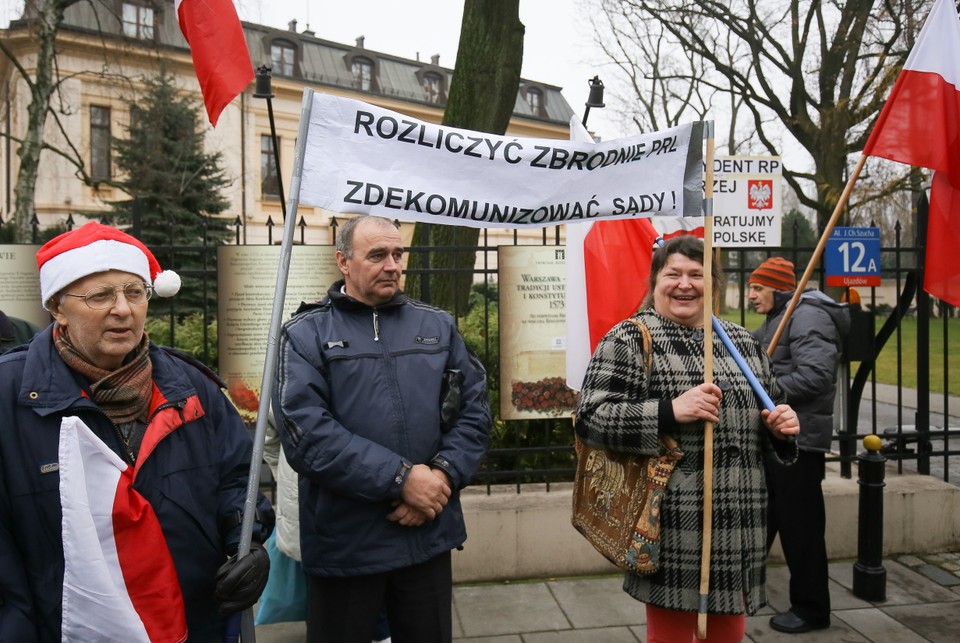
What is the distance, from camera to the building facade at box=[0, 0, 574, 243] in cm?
2534

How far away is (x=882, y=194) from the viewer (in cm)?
1568

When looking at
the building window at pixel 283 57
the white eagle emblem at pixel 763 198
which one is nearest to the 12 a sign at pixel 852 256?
the white eagle emblem at pixel 763 198

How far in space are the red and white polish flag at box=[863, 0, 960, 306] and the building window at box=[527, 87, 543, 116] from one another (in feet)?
146

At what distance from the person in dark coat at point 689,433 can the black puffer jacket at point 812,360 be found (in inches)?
50.3

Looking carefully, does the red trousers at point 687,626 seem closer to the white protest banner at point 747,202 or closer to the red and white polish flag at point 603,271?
the red and white polish flag at point 603,271

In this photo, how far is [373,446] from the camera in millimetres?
2504

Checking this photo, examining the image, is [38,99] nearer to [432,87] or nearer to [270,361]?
[270,361]

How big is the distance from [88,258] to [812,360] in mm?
3319

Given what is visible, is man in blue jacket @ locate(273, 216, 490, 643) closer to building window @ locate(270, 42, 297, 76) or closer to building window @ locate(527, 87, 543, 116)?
building window @ locate(270, 42, 297, 76)

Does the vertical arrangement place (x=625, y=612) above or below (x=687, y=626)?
below

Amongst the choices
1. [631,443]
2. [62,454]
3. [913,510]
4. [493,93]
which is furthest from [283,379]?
[493,93]

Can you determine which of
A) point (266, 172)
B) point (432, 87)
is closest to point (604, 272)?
point (266, 172)

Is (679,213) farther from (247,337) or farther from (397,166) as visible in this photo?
(247,337)

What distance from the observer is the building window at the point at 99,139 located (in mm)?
29188
